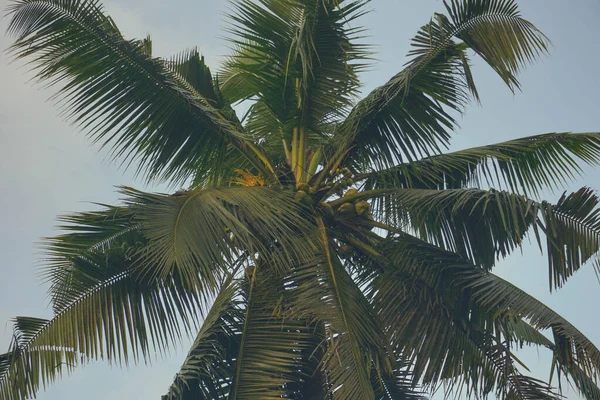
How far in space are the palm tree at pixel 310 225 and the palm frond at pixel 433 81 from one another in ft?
0.07

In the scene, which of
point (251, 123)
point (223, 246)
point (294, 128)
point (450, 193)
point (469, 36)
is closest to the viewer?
point (223, 246)

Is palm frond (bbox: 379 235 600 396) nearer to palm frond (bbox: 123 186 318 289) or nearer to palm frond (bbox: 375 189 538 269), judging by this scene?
palm frond (bbox: 375 189 538 269)

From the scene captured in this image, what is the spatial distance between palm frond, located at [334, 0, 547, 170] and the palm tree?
0.07 feet

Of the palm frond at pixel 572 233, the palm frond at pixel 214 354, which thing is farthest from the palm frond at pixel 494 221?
the palm frond at pixel 214 354

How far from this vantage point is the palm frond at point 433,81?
8.07 meters

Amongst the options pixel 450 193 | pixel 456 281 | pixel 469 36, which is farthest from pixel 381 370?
pixel 469 36

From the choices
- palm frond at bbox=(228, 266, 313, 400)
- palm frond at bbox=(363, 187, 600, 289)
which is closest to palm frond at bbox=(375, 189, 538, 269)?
palm frond at bbox=(363, 187, 600, 289)

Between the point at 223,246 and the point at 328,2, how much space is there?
2768 millimetres

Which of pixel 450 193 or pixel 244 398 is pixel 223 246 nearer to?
pixel 244 398

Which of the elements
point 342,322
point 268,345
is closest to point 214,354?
point 268,345

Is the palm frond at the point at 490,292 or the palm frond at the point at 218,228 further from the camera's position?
the palm frond at the point at 490,292

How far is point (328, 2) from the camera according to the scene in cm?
836

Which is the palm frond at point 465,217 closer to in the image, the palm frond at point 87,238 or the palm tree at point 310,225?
the palm tree at point 310,225

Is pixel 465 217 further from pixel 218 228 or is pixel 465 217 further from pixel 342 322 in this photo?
pixel 218 228
